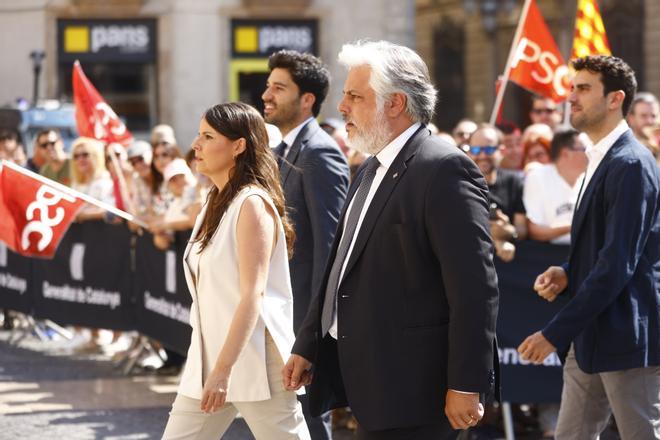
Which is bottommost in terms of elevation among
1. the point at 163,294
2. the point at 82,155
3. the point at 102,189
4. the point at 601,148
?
the point at 163,294

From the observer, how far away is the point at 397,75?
4.31 m

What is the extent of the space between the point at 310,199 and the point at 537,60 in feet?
17.1

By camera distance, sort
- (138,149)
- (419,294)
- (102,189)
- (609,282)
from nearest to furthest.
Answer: (419,294)
(609,282)
(138,149)
(102,189)

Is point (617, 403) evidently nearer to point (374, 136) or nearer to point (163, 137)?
point (374, 136)

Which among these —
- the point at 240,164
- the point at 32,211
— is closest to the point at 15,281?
the point at 32,211

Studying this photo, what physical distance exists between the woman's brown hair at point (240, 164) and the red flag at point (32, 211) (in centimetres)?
370

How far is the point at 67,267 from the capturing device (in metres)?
11.6

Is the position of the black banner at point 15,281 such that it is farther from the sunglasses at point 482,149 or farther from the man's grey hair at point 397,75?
the man's grey hair at point 397,75

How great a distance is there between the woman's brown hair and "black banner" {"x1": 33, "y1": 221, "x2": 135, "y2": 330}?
5.87 meters

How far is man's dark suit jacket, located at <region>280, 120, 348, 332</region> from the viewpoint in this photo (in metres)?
6.10

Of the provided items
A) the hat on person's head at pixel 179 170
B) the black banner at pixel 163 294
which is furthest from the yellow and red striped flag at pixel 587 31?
the black banner at pixel 163 294

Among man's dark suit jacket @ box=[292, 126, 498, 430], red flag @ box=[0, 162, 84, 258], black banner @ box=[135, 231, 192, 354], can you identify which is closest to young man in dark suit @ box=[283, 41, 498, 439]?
man's dark suit jacket @ box=[292, 126, 498, 430]

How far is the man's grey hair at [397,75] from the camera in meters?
4.31

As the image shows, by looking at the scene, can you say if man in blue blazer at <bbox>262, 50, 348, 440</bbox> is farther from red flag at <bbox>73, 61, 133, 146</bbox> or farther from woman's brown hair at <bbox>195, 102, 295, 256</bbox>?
red flag at <bbox>73, 61, 133, 146</bbox>
